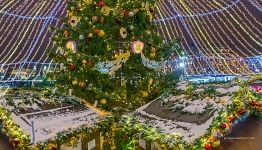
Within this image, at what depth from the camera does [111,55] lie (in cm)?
620

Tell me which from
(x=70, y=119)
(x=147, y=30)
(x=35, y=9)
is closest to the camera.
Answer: (x=70, y=119)

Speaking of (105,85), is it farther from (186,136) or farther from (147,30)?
(186,136)

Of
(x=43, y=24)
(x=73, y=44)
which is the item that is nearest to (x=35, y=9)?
(x=43, y=24)

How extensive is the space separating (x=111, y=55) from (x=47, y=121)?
6.67 feet

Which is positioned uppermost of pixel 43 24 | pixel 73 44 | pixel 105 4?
pixel 105 4

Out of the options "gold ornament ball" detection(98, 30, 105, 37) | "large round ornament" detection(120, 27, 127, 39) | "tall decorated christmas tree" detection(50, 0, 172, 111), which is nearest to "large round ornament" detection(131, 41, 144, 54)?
"tall decorated christmas tree" detection(50, 0, 172, 111)

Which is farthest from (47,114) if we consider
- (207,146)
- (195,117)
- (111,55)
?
(207,146)

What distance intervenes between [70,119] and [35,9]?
7756 millimetres

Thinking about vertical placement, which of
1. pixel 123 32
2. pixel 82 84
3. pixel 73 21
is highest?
pixel 73 21

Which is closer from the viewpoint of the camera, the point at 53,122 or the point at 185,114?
the point at 185,114

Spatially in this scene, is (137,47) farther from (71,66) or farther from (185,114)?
(185,114)

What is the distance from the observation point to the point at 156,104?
16.2ft

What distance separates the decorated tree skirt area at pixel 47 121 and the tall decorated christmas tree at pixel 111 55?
26.0 inches

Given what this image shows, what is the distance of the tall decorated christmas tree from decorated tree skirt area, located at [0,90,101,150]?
66 centimetres
